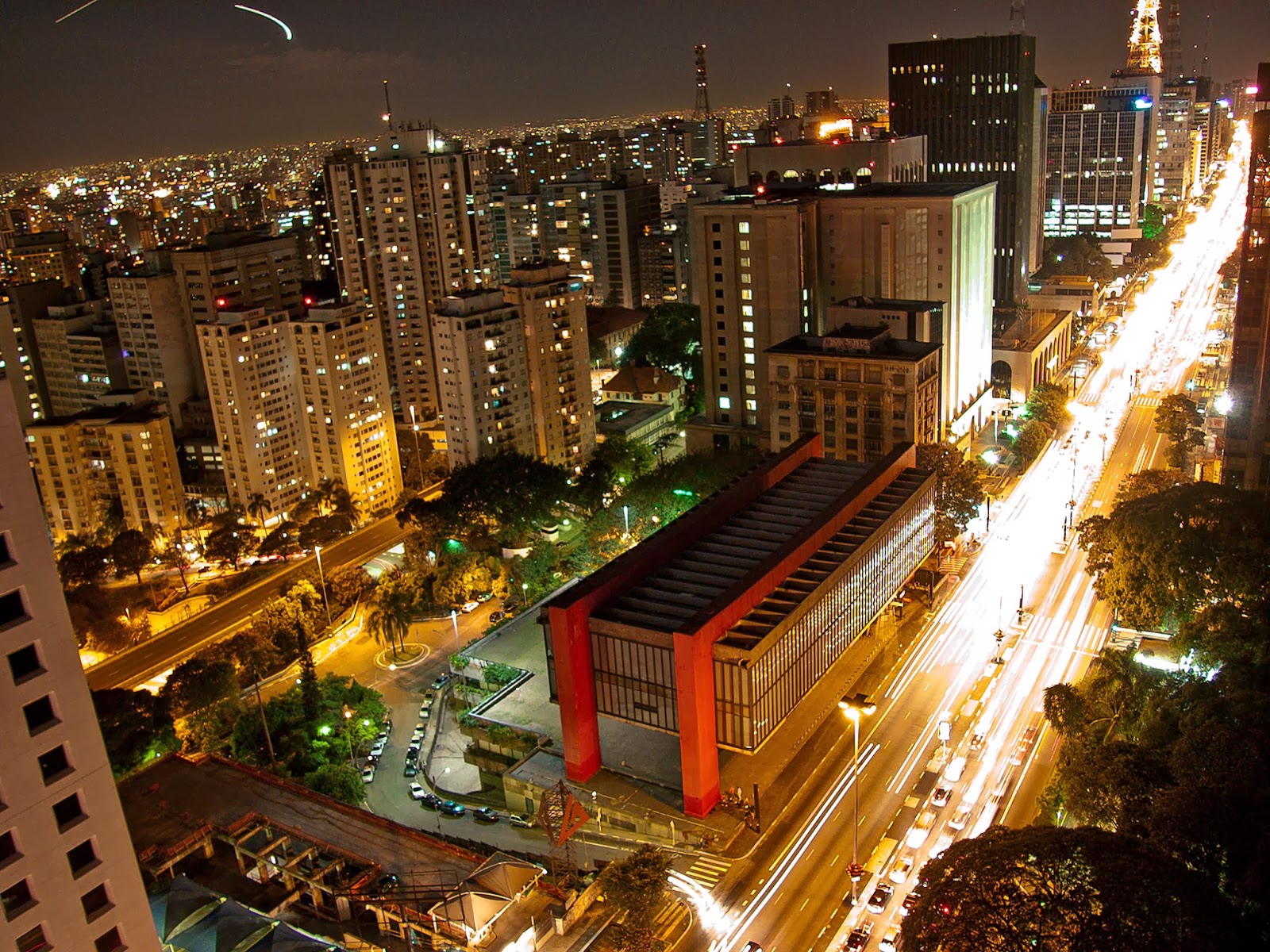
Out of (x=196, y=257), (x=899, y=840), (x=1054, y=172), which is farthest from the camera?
(x=1054, y=172)

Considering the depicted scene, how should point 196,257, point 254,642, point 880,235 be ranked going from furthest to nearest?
point 196,257
point 880,235
point 254,642

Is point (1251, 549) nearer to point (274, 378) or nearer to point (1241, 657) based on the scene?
point (1241, 657)

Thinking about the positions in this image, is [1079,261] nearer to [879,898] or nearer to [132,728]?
[879,898]

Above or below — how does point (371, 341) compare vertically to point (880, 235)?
below

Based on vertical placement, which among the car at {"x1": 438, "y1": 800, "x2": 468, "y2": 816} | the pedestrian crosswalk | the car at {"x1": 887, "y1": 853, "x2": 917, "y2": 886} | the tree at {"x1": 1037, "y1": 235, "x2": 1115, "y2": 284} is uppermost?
the tree at {"x1": 1037, "y1": 235, "x2": 1115, "y2": 284}

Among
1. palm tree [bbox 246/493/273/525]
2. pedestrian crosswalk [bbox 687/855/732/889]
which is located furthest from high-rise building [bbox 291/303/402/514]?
pedestrian crosswalk [bbox 687/855/732/889]

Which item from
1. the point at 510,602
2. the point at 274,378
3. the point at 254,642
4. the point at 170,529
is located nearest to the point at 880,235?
the point at 510,602

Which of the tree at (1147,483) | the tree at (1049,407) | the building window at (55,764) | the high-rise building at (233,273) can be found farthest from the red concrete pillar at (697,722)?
the high-rise building at (233,273)

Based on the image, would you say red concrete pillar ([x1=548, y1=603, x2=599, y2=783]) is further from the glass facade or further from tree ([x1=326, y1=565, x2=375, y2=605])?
tree ([x1=326, y1=565, x2=375, y2=605])
